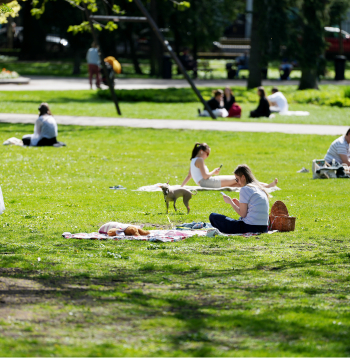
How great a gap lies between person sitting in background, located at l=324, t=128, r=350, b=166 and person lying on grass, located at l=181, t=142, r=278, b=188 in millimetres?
2494

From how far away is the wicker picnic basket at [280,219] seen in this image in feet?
31.1

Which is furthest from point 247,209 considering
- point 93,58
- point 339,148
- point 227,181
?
point 93,58

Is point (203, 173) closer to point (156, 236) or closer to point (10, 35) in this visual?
point (156, 236)

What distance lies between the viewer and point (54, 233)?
9211 mm

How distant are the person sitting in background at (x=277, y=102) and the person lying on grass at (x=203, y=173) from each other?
40.4ft

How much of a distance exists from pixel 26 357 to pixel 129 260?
123 inches

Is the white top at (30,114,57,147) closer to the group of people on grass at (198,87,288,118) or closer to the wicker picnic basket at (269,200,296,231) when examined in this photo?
the group of people on grass at (198,87,288,118)

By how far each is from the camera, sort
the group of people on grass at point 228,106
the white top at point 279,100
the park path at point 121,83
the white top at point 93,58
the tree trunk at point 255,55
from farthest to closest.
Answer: the park path at point 121,83
the white top at point 93,58
the tree trunk at point 255,55
the white top at point 279,100
the group of people on grass at point 228,106

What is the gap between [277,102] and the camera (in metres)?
24.7

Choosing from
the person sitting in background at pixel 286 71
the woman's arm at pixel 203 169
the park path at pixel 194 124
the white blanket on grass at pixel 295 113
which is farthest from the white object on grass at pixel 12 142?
the person sitting in background at pixel 286 71

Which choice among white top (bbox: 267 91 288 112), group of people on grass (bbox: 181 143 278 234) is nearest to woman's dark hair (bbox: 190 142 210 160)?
group of people on grass (bbox: 181 143 278 234)

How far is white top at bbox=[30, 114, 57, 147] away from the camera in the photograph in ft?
57.3

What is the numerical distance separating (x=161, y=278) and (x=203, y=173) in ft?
18.9

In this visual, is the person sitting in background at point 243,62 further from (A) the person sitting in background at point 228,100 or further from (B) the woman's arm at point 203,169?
(B) the woman's arm at point 203,169
